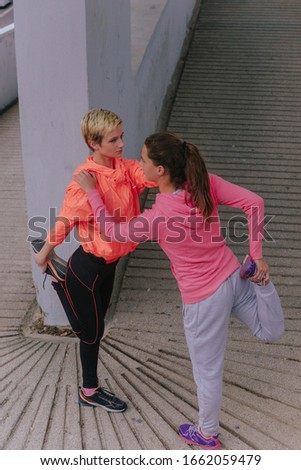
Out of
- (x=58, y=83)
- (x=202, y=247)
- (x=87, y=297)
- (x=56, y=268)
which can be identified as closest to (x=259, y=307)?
(x=202, y=247)

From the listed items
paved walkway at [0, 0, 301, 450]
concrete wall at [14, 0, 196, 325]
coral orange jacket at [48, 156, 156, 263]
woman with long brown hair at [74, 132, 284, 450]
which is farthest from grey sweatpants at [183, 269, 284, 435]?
concrete wall at [14, 0, 196, 325]

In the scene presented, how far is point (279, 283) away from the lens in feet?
15.7

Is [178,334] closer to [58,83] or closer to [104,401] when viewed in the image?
[104,401]

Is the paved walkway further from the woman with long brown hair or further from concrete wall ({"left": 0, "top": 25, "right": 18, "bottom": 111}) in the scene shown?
concrete wall ({"left": 0, "top": 25, "right": 18, "bottom": 111})

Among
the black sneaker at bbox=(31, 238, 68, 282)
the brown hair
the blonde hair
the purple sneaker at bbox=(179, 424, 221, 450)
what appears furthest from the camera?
the black sneaker at bbox=(31, 238, 68, 282)

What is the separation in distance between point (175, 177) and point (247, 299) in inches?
25.4

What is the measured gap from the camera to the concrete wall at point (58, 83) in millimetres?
3701

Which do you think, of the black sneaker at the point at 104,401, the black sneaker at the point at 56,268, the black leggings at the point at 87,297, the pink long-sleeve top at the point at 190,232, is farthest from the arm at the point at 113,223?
the black sneaker at the point at 104,401

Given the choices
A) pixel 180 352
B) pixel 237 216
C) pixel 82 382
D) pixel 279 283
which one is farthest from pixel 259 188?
pixel 82 382

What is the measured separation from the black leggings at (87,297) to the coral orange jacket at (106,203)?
2.7 inches

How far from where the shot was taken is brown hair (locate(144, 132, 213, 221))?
2730 mm

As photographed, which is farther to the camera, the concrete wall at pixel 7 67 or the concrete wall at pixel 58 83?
the concrete wall at pixel 7 67

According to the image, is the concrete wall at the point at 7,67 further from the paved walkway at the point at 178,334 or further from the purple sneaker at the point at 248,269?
the purple sneaker at the point at 248,269

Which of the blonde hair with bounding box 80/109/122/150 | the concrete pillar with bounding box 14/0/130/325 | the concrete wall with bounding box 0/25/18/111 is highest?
the concrete wall with bounding box 0/25/18/111
